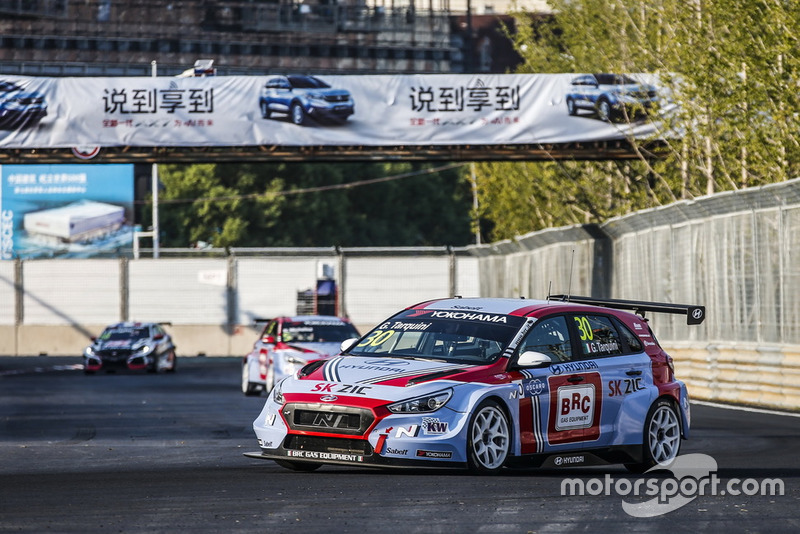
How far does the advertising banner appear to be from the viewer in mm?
31344

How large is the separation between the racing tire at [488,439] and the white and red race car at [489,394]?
0.03 feet

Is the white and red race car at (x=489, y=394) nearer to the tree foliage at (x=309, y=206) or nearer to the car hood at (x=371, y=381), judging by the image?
the car hood at (x=371, y=381)

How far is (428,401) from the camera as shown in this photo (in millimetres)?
10742

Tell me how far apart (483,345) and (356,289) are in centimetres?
4126

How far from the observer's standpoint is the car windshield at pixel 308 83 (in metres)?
31.3

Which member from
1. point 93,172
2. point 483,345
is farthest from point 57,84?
point 93,172

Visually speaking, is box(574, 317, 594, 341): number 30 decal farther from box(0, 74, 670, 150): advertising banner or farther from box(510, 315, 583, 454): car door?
box(0, 74, 670, 150): advertising banner

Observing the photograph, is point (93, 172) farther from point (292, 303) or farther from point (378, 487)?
point (378, 487)

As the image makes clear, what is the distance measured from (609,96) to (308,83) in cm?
626

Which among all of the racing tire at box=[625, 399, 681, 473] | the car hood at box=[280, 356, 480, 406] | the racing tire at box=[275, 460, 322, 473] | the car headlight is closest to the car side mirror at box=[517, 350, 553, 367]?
the car hood at box=[280, 356, 480, 406]

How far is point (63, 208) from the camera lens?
73438 mm

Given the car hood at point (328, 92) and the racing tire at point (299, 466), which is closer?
the racing tire at point (299, 466)

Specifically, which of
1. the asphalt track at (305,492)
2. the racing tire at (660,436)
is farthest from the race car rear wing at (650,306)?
the asphalt track at (305,492)

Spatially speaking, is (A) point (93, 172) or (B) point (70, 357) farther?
(A) point (93, 172)
